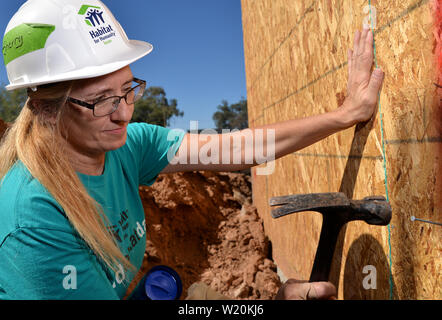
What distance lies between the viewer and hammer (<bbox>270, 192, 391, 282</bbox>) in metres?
1.60

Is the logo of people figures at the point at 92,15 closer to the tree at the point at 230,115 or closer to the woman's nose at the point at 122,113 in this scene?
the woman's nose at the point at 122,113

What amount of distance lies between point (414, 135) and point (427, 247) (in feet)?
1.70

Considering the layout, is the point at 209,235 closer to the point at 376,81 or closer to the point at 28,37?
the point at 376,81

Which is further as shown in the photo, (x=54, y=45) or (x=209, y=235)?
(x=209, y=235)

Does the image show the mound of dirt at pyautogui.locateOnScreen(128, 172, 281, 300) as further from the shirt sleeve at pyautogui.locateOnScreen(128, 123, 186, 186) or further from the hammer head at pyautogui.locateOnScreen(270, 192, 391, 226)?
the hammer head at pyautogui.locateOnScreen(270, 192, 391, 226)

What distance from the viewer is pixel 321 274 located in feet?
5.71

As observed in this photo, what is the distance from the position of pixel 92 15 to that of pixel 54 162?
0.85 meters

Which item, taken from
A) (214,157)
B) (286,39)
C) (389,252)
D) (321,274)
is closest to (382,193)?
(389,252)

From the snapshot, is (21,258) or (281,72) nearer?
(21,258)

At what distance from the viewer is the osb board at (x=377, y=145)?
151 centimetres

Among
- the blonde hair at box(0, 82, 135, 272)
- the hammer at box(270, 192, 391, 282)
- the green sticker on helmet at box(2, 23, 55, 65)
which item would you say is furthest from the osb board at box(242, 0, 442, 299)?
the green sticker on helmet at box(2, 23, 55, 65)

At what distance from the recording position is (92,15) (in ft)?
6.17

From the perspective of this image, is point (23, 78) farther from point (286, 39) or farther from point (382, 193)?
point (286, 39)

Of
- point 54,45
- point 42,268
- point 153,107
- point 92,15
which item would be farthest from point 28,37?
point 153,107
